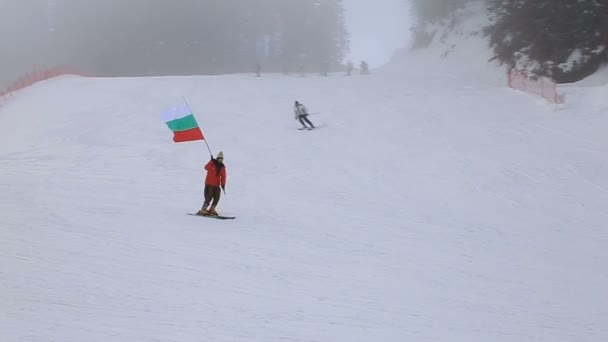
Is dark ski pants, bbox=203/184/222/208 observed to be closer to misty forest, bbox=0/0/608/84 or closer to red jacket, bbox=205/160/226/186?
red jacket, bbox=205/160/226/186

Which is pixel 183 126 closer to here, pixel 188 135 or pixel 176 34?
pixel 188 135

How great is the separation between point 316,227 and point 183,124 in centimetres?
349

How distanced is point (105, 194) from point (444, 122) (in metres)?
12.7

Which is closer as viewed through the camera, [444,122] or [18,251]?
[18,251]

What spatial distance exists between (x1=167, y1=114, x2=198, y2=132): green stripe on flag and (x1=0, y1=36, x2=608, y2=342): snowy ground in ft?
6.09

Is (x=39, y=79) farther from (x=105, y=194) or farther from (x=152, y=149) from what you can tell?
(x=105, y=194)

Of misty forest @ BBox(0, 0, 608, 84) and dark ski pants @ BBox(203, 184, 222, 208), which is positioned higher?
dark ski pants @ BBox(203, 184, 222, 208)

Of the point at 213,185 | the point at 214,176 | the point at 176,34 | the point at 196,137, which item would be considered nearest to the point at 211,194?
the point at 213,185

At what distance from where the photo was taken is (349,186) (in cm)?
1531

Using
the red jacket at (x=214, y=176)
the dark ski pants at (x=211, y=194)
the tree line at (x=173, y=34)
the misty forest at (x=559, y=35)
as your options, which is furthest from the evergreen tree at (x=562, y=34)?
the tree line at (x=173, y=34)

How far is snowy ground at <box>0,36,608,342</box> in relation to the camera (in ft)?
24.7

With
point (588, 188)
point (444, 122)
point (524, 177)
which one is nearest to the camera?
point (588, 188)

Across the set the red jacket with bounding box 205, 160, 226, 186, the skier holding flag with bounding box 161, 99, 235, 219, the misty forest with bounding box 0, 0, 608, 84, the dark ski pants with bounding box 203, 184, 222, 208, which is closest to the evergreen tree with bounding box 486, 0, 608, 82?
the red jacket with bounding box 205, 160, 226, 186

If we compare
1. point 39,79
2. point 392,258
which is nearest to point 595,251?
point 392,258
